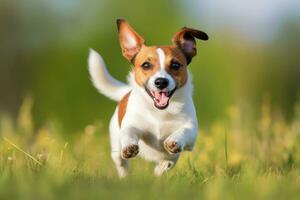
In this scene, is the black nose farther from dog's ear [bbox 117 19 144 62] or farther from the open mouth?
dog's ear [bbox 117 19 144 62]

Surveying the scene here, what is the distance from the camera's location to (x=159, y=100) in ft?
20.3

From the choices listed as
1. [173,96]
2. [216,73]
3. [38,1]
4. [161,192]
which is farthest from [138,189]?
[38,1]

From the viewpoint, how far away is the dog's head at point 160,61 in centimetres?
611

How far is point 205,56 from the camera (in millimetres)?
24938

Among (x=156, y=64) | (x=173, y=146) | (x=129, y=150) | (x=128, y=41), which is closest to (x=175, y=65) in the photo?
(x=156, y=64)

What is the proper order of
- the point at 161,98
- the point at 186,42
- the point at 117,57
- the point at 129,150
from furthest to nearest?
the point at 117,57 < the point at 186,42 < the point at 161,98 < the point at 129,150

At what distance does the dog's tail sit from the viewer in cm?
768

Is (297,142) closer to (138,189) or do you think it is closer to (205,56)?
(138,189)

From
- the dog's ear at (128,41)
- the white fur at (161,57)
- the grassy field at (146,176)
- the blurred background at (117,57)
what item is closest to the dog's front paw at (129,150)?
the grassy field at (146,176)

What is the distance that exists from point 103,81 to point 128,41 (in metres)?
1.16

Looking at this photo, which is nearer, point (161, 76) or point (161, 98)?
point (161, 76)

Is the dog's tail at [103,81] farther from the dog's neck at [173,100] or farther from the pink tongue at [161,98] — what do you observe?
the pink tongue at [161,98]

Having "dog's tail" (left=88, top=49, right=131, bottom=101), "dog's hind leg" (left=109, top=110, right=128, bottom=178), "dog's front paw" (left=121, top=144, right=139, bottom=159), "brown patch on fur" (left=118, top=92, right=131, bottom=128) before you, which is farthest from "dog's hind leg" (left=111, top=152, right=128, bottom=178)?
Result: "dog's front paw" (left=121, top=144, right=139, bottom=159)

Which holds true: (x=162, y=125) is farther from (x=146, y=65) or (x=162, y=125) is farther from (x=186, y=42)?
(x=186, y=42)
